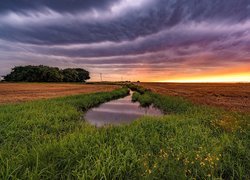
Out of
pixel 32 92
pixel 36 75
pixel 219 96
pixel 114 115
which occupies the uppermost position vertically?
pixel 36 75

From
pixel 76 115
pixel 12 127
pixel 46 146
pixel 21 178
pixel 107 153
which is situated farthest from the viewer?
pixel 76 115

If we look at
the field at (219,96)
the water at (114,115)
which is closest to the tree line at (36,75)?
the field at (219,96)

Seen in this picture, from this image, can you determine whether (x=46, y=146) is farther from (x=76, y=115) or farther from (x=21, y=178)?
(x=76, y=115)

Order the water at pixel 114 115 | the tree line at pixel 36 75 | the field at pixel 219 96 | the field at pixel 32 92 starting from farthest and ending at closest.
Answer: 1. the tree line at pixel 36 75
2. the field at pixel 32 92
3. the field at pixel 219 96
4. the water at pixel 114 115

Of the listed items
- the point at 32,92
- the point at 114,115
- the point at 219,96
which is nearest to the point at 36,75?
the point at 32,92

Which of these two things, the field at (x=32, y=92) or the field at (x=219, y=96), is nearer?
the field at (x=219, y=96)

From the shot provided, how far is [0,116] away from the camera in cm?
1073

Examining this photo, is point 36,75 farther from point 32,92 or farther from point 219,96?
point 219,96

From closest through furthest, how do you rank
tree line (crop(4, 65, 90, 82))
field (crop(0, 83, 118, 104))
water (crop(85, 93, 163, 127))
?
water (crop(85, 93, 163, 127)) → field (crop(0, 83, 118, 104)) → tree line (crop(4, 65, 90, 82))

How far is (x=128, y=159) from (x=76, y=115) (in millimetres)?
9721

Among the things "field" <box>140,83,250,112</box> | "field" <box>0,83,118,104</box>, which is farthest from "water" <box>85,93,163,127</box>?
"field" <box>0,83,118,104</box>

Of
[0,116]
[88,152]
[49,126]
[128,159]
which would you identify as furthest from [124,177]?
[0,116]

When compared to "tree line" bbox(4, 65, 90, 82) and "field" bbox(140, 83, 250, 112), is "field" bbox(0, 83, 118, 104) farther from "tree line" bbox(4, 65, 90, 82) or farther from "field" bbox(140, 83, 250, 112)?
"tree line" bbox(4, 65, 90, 82)

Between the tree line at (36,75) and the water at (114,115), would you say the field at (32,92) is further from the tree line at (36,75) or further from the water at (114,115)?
the tree line at (36,75)
